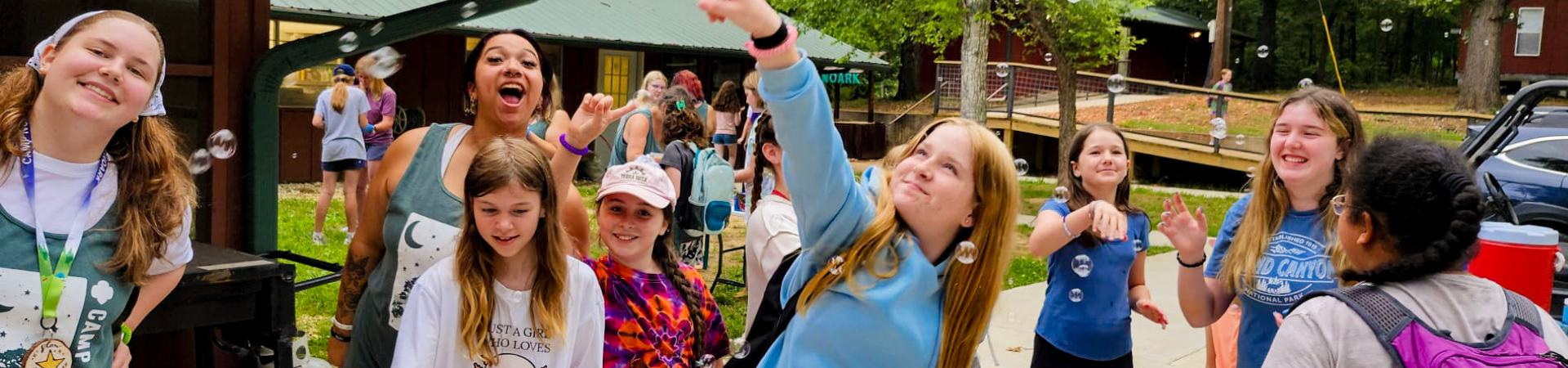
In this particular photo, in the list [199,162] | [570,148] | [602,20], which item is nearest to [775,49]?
[570,148]

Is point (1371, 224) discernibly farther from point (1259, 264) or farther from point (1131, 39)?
point (1131, 39)

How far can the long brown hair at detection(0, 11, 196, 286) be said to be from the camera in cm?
224

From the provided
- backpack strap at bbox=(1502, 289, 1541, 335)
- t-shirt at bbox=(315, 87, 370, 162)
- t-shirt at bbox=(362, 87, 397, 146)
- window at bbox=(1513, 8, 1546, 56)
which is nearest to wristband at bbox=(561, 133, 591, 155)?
backpack strap at bbox=(1502, 289, 1541, 335)

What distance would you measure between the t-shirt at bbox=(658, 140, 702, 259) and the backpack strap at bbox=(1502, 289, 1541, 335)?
4.25 m

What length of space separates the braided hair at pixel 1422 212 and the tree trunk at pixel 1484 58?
90.3 ft

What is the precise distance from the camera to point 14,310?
2186mm

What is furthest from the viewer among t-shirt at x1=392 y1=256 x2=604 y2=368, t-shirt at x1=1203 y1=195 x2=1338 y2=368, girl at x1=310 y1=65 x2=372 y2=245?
girl at x1=310 y1=65 x2=372 y2=245

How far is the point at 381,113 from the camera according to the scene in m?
10.1

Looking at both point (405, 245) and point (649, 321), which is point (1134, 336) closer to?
point (649, 321)

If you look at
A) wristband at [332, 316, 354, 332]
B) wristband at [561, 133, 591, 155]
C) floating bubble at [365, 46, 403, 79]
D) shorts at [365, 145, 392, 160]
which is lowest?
shorts at [365, 145, 392, 160]

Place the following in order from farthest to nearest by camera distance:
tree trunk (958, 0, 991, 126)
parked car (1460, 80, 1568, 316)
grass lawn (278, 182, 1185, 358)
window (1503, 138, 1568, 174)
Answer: tree trunk (958, 0, 991, 126) → window (1503, 138, 1568, 174) → parked car (1460, 80, 1568, 316) → grass lawn (278, 182, 1185, 358)

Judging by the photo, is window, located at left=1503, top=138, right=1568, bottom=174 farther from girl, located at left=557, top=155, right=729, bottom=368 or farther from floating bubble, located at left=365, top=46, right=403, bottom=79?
floating bubble, located at left=365, top=46, right=403, bottom=79

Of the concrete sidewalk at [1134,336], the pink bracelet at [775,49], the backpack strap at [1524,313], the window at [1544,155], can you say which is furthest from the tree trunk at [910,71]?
the pink bracelet at [775,49]

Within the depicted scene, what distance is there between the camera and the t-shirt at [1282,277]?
3041 mm
